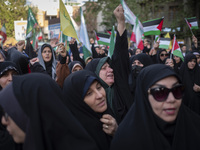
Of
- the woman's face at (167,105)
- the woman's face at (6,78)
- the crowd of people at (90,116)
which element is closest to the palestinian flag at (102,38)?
the woman's face at (6,78)

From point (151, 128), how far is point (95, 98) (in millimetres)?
587

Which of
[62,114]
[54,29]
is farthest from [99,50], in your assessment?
[62,114]

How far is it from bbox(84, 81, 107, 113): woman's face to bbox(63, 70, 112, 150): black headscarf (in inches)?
1.3

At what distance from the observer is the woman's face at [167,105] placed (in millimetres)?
1798

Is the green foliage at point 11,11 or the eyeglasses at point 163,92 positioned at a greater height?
the green foliage at point 11,11

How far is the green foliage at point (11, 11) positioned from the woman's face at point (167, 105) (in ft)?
70.0

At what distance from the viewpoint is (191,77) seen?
19.0 ft

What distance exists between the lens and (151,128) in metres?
1.77

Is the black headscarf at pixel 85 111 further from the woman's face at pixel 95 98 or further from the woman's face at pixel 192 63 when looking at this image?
the woman's face at pixel 192 63

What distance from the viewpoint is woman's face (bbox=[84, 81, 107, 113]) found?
212 cm

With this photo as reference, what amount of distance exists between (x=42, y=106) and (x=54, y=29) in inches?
296

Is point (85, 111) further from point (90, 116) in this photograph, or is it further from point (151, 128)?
point (151, 128)

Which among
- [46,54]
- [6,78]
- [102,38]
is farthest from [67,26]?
[102,38]

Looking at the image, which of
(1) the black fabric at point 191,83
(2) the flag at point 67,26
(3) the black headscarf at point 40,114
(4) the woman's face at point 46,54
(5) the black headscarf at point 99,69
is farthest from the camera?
(1) the black fabric at point 191,83
